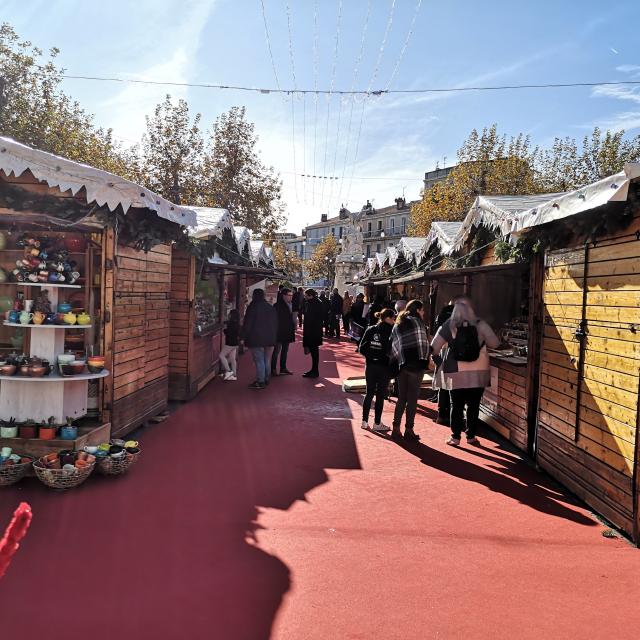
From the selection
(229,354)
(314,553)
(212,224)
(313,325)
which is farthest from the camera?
(313,325)

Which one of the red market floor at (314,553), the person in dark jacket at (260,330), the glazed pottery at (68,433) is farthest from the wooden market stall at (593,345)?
the person in dark jacket at (260,330)

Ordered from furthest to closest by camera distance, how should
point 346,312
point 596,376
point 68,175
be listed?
point 346,312
point 68,175
point 596,376

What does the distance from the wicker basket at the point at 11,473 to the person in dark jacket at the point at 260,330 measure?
5.16 meters

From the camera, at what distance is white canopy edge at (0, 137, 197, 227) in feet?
14.9

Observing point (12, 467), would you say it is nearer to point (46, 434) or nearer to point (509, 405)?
point (46, 434)

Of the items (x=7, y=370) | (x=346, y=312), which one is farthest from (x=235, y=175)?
(x=7, y=370)

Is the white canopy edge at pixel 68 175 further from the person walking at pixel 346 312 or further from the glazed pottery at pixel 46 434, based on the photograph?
the person walking at pixel 346 312

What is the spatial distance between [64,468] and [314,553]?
2.31m

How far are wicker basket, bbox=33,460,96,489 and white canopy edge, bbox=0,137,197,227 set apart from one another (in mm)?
2377

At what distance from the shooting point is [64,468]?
444 centimetres

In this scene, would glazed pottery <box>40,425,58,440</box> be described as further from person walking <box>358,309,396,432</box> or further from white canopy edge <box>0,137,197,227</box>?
person walking <box>358,309,396,432</box>

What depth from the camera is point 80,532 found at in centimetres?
373

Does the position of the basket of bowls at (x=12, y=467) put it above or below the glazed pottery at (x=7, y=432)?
below

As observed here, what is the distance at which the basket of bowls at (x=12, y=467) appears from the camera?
451cm
